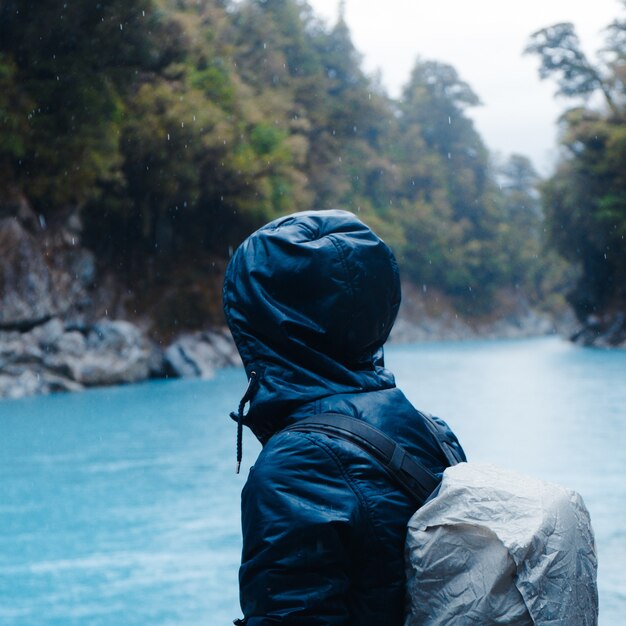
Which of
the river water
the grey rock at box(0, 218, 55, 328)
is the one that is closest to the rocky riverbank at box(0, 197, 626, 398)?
the grey rock at box(0, 218, 55, 328)

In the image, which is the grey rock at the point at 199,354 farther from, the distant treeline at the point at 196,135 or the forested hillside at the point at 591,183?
the forested hillside at the point at 591,183

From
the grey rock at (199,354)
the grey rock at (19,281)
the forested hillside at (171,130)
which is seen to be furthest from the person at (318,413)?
the grey rock at (199,354)

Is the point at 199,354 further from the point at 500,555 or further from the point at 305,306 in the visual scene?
the point at 500,555

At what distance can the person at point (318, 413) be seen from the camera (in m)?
1.03

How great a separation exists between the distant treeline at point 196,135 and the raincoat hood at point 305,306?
513 inches

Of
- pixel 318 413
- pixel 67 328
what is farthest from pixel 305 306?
pixel 67 328

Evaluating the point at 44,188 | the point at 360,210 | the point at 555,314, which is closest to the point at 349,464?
the point at 44,188

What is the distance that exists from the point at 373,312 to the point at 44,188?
47.2 feet

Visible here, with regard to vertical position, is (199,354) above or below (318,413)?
below

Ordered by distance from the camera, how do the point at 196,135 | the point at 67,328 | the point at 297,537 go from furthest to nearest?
1. the point at 196,135
2. the point at 67,328
3. the point at 297,537

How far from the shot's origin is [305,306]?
3.79 ft

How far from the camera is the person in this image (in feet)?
3.39

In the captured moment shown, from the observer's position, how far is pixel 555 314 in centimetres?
5025

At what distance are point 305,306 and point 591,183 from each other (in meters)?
26.9
